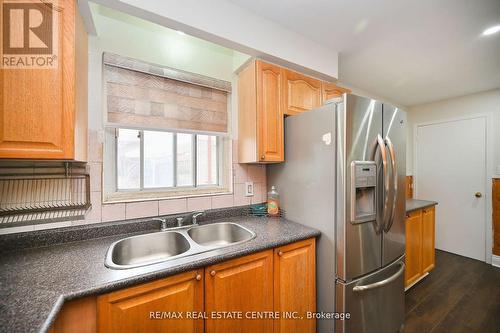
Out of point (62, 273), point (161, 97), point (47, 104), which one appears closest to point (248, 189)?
point (161, 97)

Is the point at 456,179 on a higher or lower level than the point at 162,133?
lower

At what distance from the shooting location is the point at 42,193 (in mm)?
1141

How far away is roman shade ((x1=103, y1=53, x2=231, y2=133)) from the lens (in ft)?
4.44

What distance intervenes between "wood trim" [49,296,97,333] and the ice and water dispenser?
1.36 m

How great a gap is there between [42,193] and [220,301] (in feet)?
3.88

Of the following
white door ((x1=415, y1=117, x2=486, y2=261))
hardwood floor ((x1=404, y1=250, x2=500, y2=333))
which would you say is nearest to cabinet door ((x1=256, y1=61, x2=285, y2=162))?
hardwood floor ((x1=404, y1=250, x2=500, y2=333))

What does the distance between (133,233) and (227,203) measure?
743mm

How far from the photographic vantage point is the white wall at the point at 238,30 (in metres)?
1.16

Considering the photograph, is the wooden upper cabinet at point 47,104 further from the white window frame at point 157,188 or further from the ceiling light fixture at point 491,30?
the ceiling light fixture at point 491,30

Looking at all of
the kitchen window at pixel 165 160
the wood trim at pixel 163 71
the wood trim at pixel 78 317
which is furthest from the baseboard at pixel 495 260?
the wood trim at pixel 78 317

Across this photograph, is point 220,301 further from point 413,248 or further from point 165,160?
point 413,248

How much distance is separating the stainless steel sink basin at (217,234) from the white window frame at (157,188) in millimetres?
286

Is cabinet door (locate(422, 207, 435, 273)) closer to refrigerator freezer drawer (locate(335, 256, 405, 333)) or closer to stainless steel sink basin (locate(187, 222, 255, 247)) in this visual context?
refrigerator freezer drawer (locate(335, 256, 405, 333))

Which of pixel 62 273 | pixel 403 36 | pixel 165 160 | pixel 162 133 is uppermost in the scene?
pixel 403 36
